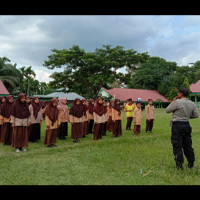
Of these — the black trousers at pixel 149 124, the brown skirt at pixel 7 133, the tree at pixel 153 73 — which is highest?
the tree at pixel 153 73

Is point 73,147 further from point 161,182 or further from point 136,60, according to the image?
point 136,60

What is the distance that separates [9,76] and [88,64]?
1105 cm

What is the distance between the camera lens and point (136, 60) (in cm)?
2481

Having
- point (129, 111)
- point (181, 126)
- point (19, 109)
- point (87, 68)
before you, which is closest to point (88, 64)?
point (87, 68)

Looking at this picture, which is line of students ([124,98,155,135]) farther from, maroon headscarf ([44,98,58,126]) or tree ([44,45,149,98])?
tree ([44,45,149,98])

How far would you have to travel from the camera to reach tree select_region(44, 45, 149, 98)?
2325 centimetres

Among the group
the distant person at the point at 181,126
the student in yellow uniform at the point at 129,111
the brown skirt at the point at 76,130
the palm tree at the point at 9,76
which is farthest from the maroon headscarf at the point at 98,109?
the palm tree at the point at 9,76

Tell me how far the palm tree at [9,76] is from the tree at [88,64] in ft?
17.9

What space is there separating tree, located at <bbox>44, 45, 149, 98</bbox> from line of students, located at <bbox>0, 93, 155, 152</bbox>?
13401 millimetres

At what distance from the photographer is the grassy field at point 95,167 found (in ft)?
13.6

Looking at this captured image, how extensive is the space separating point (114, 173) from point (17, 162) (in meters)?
2.55

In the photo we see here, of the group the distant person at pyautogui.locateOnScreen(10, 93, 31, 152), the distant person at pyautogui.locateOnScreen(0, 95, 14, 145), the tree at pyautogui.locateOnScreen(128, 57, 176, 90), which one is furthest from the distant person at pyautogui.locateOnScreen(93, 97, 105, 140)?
the tree at pyautogui.locateOnScreen(128, 57, 176, 90)

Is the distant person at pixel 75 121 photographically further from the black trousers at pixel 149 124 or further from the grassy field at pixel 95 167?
the black trousers at pixel 149 124

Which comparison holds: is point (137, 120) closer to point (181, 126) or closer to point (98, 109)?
point (98, 109)
